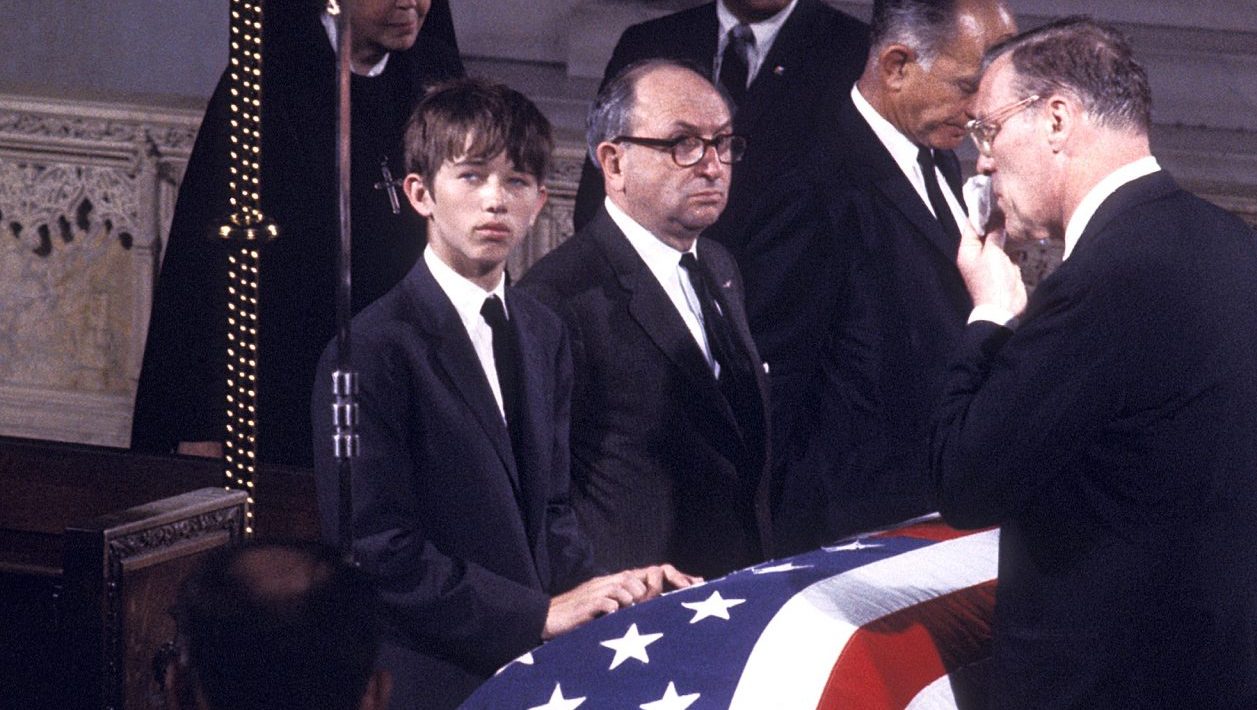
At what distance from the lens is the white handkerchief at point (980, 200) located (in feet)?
9.06

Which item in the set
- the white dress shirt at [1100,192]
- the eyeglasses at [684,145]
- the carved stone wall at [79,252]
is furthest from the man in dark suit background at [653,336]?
the carved stone wall at [79,252]

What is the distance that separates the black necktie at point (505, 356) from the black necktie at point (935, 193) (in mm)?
851

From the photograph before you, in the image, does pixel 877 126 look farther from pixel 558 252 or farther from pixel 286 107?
pixel 286 107

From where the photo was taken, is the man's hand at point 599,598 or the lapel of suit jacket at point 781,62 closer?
the man's hand at point 599,598

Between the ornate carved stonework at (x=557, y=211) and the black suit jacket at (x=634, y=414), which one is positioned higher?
the ornate carved stonework at (x=557, y=211)

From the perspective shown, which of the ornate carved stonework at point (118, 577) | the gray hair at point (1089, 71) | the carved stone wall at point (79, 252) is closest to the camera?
the gray hair at point (1089, 71)

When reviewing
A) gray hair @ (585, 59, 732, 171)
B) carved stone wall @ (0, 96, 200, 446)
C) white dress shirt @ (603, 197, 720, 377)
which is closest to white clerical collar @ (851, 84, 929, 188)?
gray hair @ (585, 59, 732, 171)

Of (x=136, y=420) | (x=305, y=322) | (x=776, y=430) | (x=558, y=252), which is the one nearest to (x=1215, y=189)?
(x=776, y=430)

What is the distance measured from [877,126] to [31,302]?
2453 mm

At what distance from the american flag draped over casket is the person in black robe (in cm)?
91

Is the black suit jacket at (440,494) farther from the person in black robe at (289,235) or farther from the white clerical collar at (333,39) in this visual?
the white clerical collar at (333,39)

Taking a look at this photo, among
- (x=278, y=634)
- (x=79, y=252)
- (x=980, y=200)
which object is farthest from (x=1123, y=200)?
(x=79, y=252)

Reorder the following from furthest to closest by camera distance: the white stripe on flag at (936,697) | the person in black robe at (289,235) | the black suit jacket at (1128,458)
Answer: the person in black robe at (289,235)
the white stripe on flag at (936,697)
the black suit jacket at (1128,458)

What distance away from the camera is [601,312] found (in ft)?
9.18
